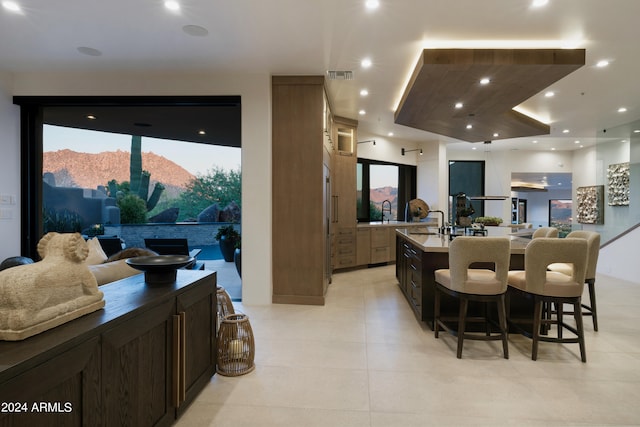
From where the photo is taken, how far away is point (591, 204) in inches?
313

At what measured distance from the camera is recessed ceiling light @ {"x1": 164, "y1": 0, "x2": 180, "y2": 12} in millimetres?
2754

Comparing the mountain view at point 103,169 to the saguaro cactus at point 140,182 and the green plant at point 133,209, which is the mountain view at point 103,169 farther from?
the green plant at point 133,209

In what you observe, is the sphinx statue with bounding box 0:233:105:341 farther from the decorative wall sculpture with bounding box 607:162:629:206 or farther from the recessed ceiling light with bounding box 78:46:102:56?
the decorative wall sculpture with bounding box 607:162:629:206

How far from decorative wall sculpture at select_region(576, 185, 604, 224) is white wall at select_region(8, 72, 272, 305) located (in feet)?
24.9

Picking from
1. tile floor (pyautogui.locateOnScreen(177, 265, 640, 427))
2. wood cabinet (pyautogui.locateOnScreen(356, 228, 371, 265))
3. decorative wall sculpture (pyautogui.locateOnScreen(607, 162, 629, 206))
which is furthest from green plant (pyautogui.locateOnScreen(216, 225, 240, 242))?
decorative wall sculpture (pyautogui.locateOnScreen(607, 162, 629, 206))

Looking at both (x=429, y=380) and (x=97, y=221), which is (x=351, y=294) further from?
(x=97, y=221)

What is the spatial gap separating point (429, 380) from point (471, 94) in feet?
11.7

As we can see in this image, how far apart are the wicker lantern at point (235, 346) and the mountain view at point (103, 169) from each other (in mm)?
2555

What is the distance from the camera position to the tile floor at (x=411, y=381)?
1997mm

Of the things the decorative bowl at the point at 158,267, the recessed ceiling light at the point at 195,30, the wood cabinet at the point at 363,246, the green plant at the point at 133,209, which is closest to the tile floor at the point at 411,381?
the decorative bowl at the point at 158,267

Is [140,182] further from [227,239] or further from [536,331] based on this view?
[536,331]

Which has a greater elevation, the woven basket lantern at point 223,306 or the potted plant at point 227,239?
the potted plant at point 227,239

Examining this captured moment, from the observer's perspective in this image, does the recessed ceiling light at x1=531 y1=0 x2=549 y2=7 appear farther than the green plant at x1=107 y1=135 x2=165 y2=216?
No

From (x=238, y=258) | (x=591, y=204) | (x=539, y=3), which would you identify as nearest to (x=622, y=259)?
(x=591, y=204)
